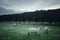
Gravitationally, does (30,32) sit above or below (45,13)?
below

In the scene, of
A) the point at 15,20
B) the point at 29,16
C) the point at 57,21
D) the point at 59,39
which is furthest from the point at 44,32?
the point at 15,20

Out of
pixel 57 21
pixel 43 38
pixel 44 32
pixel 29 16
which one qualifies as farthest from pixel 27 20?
pixel 43 38

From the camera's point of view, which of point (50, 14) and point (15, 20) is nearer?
point (50, 14)

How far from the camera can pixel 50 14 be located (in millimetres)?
10859

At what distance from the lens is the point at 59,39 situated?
18.1 ft

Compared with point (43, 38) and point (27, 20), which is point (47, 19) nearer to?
point (27, 20)

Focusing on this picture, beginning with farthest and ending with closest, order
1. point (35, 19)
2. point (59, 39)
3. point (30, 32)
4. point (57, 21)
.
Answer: point (35, 19)
point (57, 21)
point (30, 32)
point (59, 39)

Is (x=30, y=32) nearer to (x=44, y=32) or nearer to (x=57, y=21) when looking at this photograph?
(x=44, y=32)

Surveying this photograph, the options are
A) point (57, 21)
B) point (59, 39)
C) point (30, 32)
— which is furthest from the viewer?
point (57, 21)

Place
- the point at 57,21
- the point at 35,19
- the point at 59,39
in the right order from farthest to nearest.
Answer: the point at 35,19 → the point at 57,21 → the point at 59,39

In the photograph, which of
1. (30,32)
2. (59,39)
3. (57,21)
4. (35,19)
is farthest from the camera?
(35,19)

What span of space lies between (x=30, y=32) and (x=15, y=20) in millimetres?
5491

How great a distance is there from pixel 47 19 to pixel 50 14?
71 cm

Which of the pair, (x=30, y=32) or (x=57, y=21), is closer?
(x=30, y=32)
